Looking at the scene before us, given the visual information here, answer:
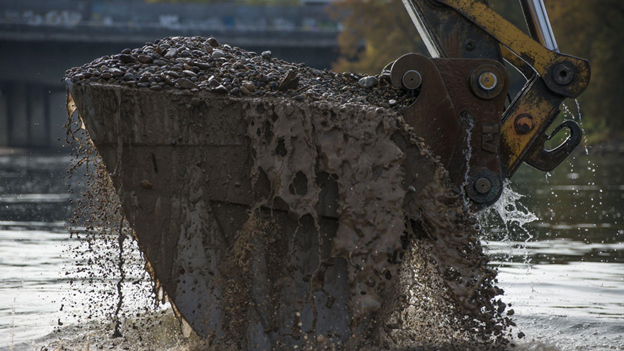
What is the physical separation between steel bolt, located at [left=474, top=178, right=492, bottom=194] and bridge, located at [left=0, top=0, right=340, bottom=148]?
103 feet

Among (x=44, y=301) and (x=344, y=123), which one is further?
(x=44, y=301)

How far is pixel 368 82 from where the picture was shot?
5.19 metres

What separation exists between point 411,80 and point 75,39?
3598cm

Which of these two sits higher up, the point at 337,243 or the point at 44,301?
the point at 337,243

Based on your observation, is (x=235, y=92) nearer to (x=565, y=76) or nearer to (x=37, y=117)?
(x=565, y=76)

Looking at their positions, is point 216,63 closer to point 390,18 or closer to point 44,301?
point 44,301

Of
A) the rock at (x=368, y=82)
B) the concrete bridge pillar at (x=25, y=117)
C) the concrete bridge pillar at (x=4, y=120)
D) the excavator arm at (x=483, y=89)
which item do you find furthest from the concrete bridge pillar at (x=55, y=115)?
the excavator arm at (x=483, y=89)

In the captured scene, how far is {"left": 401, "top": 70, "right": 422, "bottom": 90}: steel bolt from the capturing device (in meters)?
4.89

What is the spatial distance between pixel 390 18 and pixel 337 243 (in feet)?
133

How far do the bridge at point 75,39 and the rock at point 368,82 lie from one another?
3092 cm

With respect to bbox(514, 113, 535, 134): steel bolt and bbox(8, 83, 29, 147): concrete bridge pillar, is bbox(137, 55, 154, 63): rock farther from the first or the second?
bbox(8, 83, 29, 147): concrete bridge pillar

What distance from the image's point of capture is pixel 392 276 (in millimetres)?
4492

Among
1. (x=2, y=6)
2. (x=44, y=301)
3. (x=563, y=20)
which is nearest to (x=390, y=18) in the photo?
(x=563, y=20)

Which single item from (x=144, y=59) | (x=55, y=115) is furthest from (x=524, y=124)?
(x=55, y=115)
